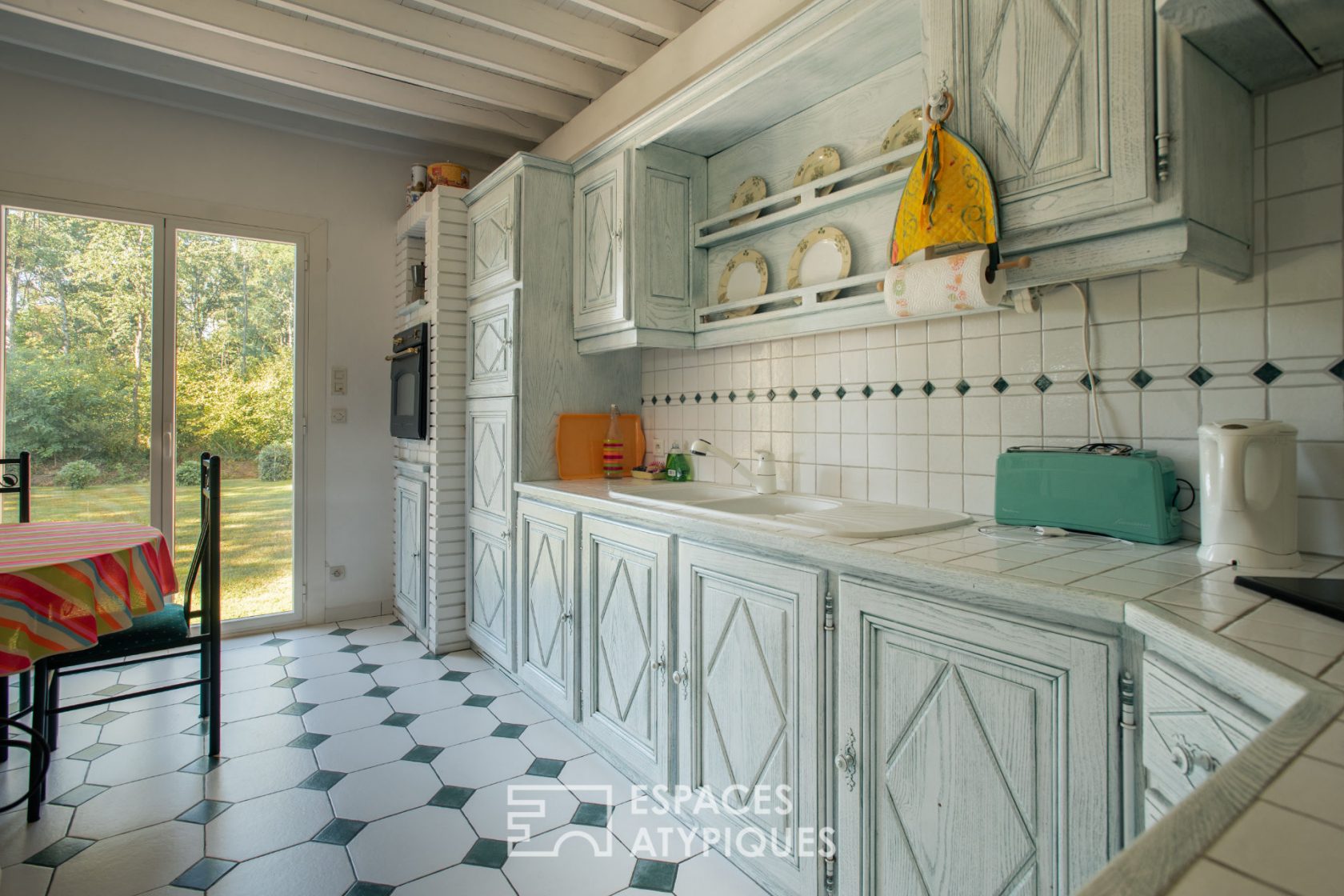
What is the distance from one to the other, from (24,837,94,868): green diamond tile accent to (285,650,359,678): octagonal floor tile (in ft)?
3.99

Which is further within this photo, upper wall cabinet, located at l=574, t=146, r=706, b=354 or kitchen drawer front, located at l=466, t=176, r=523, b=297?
kitchen drawer front, located at l=466, t=176, r=523, b=297

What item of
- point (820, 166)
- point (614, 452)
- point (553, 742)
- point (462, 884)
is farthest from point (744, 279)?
point (462, 884)

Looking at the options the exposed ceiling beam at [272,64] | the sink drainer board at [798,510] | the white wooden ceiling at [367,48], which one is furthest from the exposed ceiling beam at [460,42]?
the sink drainer board at [798,510]

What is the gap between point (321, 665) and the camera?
10.7 ft

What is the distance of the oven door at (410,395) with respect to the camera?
3.44 m

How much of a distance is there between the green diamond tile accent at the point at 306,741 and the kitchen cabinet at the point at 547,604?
788 millimetres

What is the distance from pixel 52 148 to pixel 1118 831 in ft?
15.4

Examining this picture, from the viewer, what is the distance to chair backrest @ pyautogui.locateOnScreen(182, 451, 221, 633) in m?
2.44

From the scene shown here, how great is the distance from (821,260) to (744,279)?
1.30 feet

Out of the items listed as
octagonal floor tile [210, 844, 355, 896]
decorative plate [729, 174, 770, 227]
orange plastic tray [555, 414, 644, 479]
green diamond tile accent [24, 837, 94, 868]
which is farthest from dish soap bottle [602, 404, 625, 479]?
green diamond tile accent [24, 837, 94, 868]

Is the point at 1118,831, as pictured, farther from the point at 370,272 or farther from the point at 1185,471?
the point at 370,272

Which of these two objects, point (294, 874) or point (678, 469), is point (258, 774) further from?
point (678, 469)

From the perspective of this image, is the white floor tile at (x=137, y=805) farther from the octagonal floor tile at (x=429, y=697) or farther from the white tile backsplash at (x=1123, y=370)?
the white tile backsplash at (x=1123, y=370)

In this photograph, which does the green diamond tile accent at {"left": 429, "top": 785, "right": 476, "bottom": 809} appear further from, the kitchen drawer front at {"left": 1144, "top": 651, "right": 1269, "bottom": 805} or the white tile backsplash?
the kitchen drawer front at {"left": 1144, "top": 651, "right": 1269, "bottom": 805}
